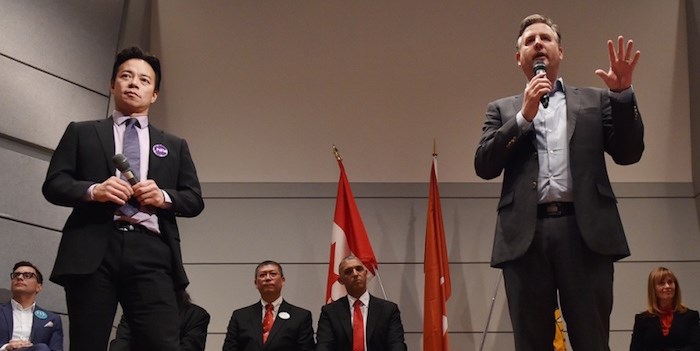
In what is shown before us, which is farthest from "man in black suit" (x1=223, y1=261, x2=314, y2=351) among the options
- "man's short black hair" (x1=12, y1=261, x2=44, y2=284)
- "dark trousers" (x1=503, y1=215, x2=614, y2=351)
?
"dark trousers" (x1=503, y1=215, x2=614, y2=351)

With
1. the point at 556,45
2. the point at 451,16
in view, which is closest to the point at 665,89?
the point at 451,16

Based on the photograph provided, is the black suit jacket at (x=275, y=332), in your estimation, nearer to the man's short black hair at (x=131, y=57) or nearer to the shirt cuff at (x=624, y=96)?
the man's short black hair at (x=131, y=57)

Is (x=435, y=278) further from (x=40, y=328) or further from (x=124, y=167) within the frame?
(x=124, y=167)

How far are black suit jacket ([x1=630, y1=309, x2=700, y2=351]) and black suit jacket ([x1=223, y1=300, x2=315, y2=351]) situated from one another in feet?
6.51

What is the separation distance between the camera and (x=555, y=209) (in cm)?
204

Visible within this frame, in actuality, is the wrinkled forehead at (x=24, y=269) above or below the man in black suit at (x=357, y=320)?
above

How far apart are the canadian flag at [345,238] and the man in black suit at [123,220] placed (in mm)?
2925

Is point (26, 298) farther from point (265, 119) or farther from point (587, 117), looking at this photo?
point (587, 117)

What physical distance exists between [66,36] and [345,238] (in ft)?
7.89

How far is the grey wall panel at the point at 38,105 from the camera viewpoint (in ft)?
15.5

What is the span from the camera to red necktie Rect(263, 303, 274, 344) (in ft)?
15.2

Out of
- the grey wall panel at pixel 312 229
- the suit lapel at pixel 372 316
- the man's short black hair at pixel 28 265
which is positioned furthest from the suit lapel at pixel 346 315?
the man's short black hair at pixel 28 265

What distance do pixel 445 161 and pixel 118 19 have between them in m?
2.70

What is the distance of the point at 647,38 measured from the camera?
5.77 meters
